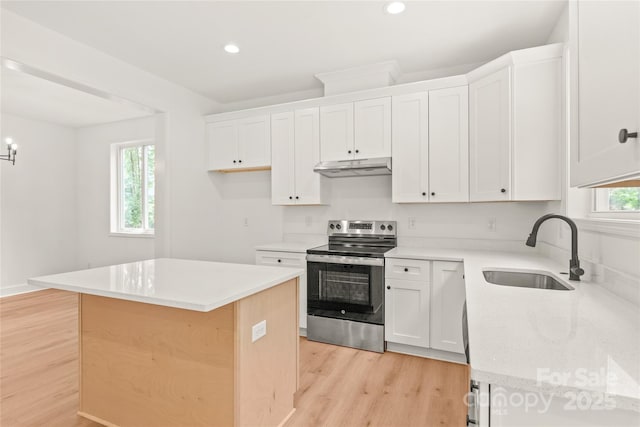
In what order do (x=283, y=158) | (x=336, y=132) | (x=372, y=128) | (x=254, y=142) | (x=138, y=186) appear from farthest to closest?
1. (x=138, y=186)
2. (x=254, y=142)
3. (x=283, y=158)
4. (x=336, y=132)
5. (x=372, y=128)

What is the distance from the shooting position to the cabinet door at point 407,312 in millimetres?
2693

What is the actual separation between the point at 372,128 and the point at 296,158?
0.88 meters

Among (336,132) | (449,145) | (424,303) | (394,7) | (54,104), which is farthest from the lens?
(54,104)

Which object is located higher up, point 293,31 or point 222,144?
point 293,31

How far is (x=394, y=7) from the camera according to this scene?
224 cm

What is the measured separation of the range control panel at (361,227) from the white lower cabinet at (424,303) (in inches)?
24.2

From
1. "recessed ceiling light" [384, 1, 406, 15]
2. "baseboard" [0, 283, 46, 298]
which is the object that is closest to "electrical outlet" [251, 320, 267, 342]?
"recessed ceiling light" [384, 1, 406, 15]

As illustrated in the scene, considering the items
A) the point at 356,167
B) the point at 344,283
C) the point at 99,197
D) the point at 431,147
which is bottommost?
the point at 344,283

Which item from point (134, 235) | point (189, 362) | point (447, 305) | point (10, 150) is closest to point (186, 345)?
point (189, 362)

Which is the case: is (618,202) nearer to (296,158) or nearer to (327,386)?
(327,386)

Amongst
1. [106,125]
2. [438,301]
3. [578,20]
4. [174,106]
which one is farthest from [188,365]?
[106,125]

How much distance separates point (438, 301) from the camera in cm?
264

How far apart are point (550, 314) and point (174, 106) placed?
3855mm

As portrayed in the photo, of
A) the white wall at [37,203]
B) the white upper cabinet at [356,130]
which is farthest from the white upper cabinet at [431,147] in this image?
the white wall at [37,203]
